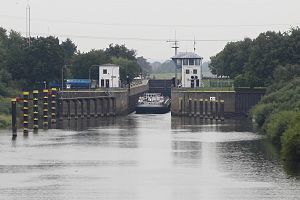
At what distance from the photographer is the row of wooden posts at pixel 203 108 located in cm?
15400

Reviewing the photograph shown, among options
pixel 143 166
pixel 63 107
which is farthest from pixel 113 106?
pixel 143 166

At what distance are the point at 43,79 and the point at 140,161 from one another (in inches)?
2962

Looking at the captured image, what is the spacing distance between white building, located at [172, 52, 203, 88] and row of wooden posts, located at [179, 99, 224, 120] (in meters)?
15.6

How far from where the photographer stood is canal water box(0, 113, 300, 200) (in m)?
69.8

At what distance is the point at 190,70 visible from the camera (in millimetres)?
182000

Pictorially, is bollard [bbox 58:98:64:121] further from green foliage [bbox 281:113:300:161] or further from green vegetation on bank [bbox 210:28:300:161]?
green foliage [bbox 281:113:300:161]

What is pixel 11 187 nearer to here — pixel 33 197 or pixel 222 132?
pixel 33 197

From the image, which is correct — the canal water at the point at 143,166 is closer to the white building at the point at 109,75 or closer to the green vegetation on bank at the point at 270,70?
the green vegetation on bank at the point at 270,70

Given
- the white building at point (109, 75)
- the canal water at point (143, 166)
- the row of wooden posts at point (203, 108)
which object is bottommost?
the canal water at point (143, 166)

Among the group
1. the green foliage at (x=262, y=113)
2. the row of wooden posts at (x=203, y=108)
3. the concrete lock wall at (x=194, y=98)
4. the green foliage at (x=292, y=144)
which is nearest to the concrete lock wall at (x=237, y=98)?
the concrete lock wall at (x=194, y=98)

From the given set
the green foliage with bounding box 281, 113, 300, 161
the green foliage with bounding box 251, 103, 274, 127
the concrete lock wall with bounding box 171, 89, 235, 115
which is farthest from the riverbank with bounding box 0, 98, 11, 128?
the green foliage with bounding box 281, 113, 300, 161

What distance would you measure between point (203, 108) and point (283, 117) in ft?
204

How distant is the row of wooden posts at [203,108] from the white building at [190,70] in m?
15.6

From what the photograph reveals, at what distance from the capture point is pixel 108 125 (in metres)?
134
